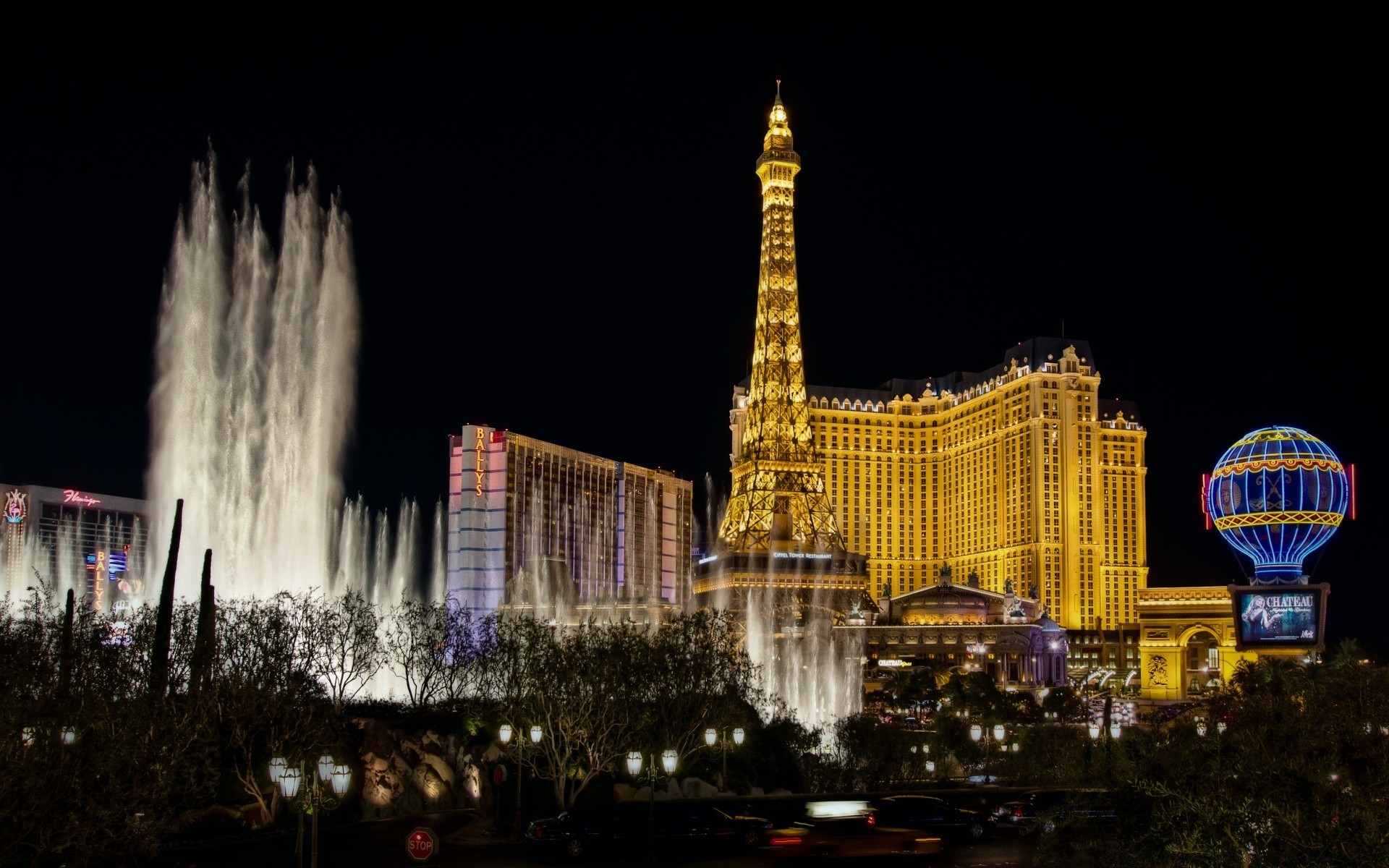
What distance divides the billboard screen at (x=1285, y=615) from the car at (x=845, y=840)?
58.7 meters

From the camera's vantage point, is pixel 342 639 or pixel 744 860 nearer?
pixel 744 860

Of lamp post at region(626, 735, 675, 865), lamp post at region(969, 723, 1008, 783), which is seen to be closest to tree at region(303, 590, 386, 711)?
lamp post at region(626, 735, 675, 865)

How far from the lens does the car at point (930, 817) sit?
91.6 ft

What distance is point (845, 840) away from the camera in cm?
2545

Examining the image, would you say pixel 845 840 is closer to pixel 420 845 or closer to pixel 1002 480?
pixel 420 845

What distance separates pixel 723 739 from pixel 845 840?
41.4 feet

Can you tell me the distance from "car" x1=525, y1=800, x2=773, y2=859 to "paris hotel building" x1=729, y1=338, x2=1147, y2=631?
99.7 meters

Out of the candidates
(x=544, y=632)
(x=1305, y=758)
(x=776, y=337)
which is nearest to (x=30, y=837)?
(x=1305, y=758)

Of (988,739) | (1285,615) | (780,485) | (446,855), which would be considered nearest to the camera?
(446,855)

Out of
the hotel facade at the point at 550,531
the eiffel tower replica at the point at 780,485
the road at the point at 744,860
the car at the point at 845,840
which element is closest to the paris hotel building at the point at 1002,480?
the hotel facade at the point at 550,531

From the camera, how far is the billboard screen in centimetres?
7812

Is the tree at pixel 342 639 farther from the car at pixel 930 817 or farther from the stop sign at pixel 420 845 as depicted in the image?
the stop sign at pixel 420 845

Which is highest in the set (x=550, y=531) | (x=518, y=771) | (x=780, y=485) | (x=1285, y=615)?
(x=780, y=485)

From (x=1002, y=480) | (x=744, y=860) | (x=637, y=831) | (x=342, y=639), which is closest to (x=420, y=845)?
(x=637, y=831)
